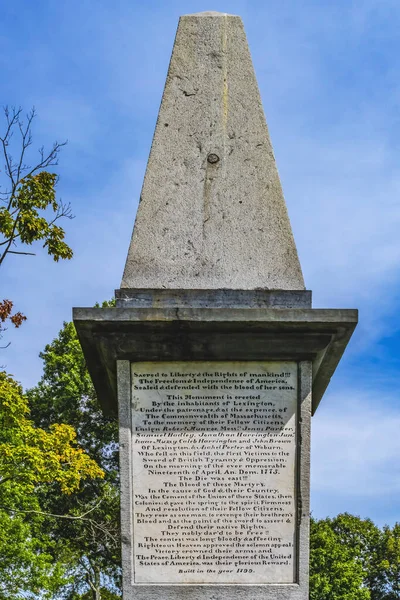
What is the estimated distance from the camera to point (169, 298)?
17.6ft

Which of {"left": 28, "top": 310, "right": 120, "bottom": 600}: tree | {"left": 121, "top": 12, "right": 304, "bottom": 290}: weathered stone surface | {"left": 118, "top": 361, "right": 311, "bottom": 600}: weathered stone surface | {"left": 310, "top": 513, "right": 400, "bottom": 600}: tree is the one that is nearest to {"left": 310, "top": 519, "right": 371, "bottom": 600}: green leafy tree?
{"left": 310, "top": 513, "right": 400, "bottom": 600}: tree

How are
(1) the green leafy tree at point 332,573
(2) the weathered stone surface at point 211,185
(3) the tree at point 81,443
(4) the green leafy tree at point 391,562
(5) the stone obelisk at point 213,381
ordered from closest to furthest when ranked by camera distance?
(5) the stone obelisk at point 213,381 → (2) the weathered stone surface at point 211,185 → (3) the tree at point 81,443 → (1) the green leafy tree at point 332,573 → (4) the green leafy tree at point 391,562

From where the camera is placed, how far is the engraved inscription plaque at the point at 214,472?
5.22m

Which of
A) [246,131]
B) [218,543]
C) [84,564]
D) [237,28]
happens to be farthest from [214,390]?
[84,564]

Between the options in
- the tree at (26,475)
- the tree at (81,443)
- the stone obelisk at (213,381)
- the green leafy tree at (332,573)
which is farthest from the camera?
the green leafy tree at (332,573)

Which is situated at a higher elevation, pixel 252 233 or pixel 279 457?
pixel 252 233

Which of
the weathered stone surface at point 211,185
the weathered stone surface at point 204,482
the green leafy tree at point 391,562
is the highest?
the weathered stone surface at point 211,185

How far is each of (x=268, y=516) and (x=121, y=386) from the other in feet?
4.47

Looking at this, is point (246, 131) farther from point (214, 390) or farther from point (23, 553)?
point (23, 553)

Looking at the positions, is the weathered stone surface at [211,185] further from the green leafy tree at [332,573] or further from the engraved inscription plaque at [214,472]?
the green leafy tree at [332,573]

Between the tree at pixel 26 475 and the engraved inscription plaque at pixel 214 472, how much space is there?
9.72 m

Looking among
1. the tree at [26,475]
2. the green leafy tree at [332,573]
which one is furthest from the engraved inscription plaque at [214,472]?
the green leafy tree at [332,573]

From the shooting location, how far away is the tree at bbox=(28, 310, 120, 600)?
2558 cm

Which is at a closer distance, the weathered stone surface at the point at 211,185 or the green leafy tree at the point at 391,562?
the weathered stone surface at the point at 211,185
